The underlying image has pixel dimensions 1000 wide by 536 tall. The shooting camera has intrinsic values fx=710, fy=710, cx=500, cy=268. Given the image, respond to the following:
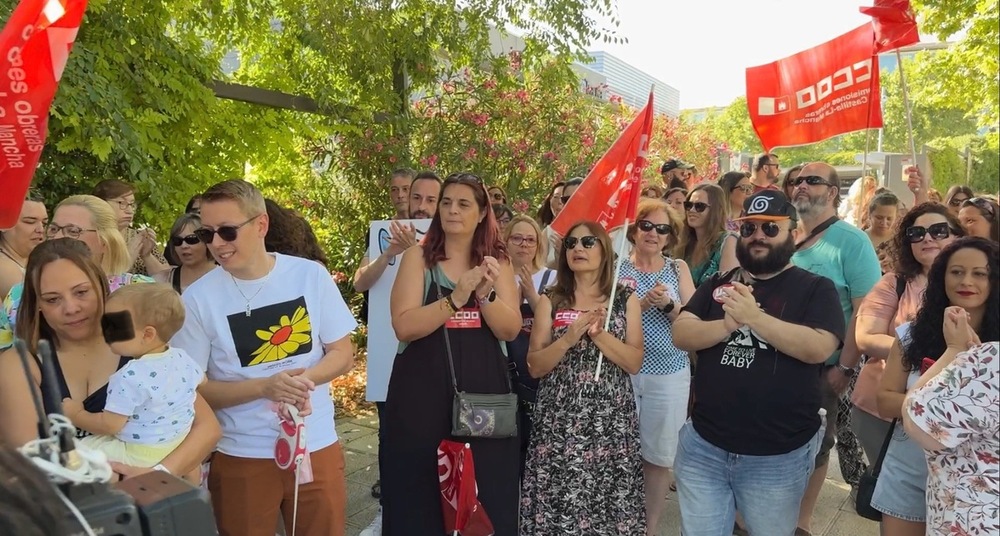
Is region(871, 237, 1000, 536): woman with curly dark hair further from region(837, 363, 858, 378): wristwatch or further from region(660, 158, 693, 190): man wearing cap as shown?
region(660, 158, 693, 190): man wearing cap

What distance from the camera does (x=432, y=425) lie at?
3199 mm

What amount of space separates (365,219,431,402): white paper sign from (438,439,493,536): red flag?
4.11 ft

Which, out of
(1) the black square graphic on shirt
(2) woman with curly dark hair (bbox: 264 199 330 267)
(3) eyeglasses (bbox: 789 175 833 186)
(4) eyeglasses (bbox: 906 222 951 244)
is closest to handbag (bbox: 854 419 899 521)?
(4) eyeglasses (bbox: 906 222 951 244)

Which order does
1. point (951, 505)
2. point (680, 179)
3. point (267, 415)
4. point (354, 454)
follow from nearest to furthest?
1. point (951, 505)
2. point (267, 415)
3. point (354, 454)
4. point (680, 179)

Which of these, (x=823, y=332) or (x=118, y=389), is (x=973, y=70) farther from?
(x=118, y=389)

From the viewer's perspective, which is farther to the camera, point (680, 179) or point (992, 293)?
point (680, 179)

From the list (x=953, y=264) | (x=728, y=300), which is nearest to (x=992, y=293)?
(x=953, y=264)

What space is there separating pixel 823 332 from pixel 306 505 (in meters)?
2.20

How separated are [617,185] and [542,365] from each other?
1160mm

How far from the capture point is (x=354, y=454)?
5527mm

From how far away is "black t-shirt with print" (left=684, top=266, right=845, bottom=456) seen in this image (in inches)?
114

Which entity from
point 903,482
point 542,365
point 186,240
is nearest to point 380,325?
point 186,240

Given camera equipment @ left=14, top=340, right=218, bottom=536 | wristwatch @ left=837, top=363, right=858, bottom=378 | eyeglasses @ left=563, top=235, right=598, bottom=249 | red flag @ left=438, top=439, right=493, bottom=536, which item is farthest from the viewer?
wristwatch @ left=837, top=363, right=858, bottom=378

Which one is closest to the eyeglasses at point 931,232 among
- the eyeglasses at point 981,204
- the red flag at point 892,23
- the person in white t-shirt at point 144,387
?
the eyeglasses at point 981,204
